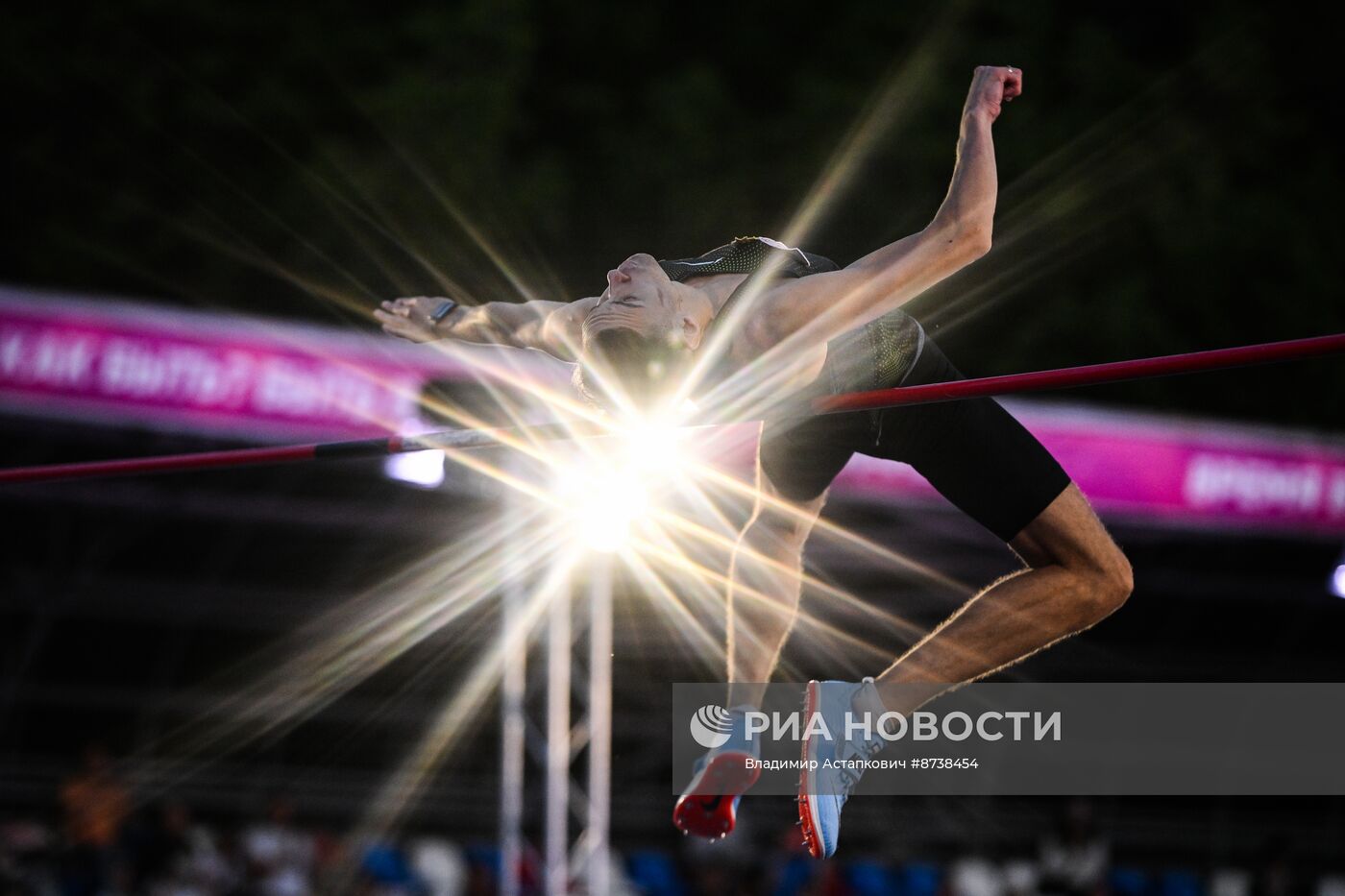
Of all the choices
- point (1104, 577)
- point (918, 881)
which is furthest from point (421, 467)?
point (918, 881)

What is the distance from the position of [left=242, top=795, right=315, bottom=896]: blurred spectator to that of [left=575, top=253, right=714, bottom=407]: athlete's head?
592cm

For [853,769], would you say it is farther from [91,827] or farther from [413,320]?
[91,827]

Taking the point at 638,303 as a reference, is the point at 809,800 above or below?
below

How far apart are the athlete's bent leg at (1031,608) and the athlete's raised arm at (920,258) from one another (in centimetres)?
74

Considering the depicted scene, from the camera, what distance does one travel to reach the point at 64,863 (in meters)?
8.70

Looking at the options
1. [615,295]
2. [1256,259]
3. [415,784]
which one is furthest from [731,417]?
[1256,259]

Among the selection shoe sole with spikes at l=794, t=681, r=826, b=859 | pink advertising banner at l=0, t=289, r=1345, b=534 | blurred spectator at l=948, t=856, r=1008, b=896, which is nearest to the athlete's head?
shoe sole with spikes at l=794, t=681, r=826, b=859

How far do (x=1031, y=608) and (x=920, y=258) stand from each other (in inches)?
38.9

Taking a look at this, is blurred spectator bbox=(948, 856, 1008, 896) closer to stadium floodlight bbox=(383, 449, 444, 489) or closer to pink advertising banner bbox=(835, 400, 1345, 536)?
pink advertising banner bbox=(835, 400, 1345, 536)

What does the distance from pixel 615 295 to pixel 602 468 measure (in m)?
3.40

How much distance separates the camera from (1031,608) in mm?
3996

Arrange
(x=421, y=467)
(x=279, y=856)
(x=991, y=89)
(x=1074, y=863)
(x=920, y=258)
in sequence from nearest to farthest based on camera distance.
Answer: (x=920, y=258)
(x=991, y=89)
(x=421, y=467)
(x=279, y=856)
(x=1074, y=863)

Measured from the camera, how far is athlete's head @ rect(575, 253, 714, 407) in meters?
3.79

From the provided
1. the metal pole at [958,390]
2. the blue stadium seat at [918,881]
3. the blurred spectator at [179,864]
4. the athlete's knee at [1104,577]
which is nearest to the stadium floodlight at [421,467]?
the metal pole at [958,390]
